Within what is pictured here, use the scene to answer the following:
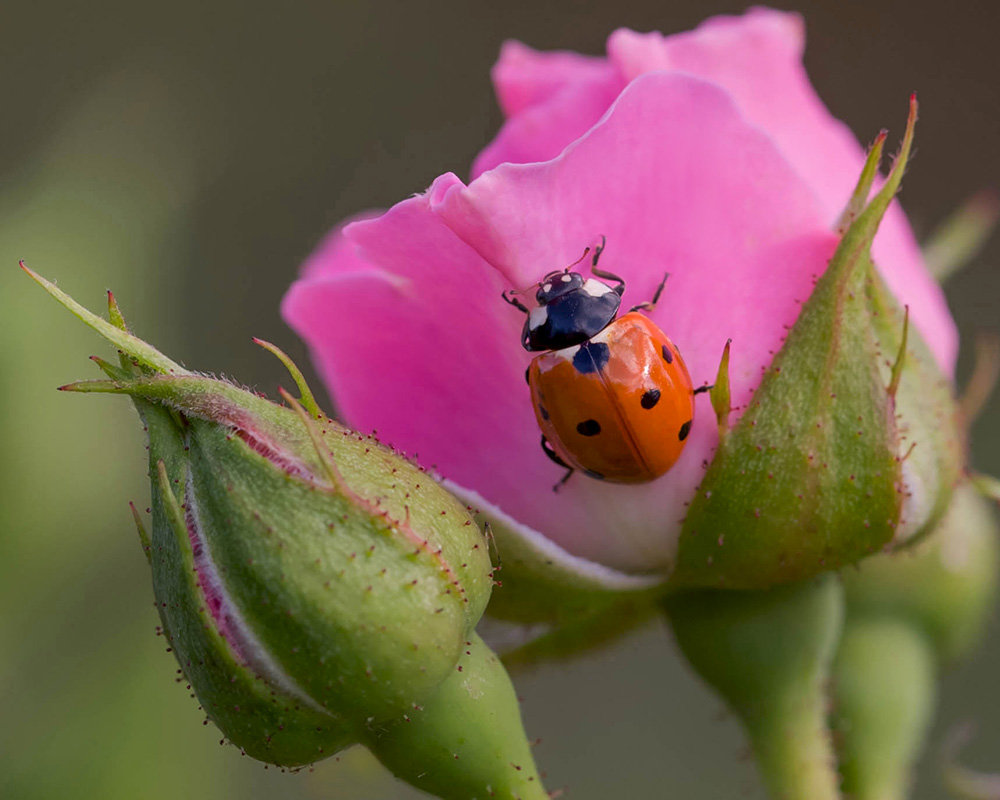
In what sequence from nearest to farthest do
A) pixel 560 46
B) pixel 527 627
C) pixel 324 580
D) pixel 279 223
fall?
pixel 324 580
pixel 527 627
pixel 279 223
pixel 560 46


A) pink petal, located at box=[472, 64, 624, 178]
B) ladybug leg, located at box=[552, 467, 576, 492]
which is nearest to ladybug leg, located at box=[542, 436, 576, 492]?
ladybug leg, located at box=[552, 467, 576, 492]

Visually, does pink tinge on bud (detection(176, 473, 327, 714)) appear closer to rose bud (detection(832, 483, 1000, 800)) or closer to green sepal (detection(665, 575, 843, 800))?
green sepal (detection(665, 575, 843, 800))

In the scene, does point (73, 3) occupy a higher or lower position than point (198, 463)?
lower

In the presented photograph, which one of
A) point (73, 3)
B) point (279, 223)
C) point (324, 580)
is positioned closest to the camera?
point (324, 580)

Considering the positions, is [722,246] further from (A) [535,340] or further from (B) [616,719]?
(B) [616,719]

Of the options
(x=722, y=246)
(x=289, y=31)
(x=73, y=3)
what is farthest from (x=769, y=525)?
(x=289, y=31)

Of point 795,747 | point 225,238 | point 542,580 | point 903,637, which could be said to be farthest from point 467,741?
point 225,238

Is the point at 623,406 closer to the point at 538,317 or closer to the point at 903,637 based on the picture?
the point at 538,317

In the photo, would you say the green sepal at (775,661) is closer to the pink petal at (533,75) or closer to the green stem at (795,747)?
the green stem at (795,747)

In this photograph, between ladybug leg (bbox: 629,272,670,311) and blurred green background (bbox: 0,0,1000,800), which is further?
blurred green background (bbox: 0,0,1000,800)
